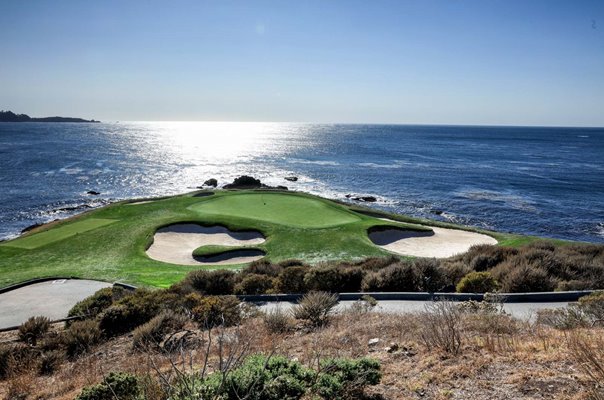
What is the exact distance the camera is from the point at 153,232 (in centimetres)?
2459

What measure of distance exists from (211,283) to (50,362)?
6.18m

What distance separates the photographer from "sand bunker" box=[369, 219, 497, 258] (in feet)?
78.2

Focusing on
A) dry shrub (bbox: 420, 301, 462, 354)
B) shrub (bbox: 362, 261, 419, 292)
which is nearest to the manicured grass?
shrub (bbox: 362, 261, 419, 292)

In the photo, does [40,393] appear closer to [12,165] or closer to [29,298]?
[29,298]

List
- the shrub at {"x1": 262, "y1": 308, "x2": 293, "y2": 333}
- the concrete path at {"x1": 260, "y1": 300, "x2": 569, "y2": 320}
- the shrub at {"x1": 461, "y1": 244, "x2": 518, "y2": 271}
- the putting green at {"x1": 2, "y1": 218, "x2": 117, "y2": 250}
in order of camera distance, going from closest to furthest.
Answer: the shrub at {"x1": 262, "y1": 308, "x2": 293, "y2": 333} < the concrete path at {"x1": 260, "y1": 300, "x2": 569, "y2": 320} < the shrub at {"x1": 461, "y1": 244, "x2": 518, "y2": 271} < the putting green at {"x1": 2, "y1": 218, "x2": 117, "y2": 250}

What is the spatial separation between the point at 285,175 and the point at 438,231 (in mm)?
44615

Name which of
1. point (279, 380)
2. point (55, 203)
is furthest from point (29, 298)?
point (55, 203)

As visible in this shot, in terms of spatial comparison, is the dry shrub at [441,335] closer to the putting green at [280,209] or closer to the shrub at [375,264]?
the shrub at [375,264]

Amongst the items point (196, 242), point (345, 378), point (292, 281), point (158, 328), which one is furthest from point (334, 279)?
point (196, 242)

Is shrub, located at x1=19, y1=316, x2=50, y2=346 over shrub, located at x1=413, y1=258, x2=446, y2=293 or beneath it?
beneath

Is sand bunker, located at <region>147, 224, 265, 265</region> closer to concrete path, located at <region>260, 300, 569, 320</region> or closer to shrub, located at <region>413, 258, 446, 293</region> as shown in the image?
concrete path, located at <region>260, 300, 569, 320</region>

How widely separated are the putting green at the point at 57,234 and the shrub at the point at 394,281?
19.3 m

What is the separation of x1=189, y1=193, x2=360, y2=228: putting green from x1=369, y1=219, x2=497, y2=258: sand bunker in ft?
8.37

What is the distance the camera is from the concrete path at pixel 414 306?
430 inches
